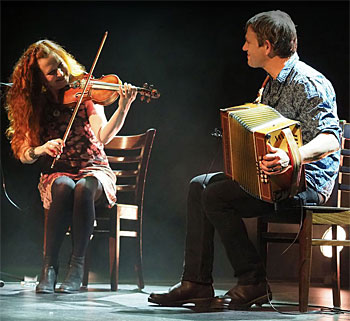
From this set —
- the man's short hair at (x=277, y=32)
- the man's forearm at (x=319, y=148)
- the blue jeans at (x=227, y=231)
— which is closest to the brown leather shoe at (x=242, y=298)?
the blue jeans at (x=227, y=231)

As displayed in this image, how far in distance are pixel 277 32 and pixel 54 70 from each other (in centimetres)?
107

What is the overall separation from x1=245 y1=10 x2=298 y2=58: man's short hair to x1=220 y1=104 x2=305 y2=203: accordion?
0.96 feet

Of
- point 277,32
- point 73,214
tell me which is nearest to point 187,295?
point 73,214

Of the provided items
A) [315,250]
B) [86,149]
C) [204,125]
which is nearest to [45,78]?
[86,149]

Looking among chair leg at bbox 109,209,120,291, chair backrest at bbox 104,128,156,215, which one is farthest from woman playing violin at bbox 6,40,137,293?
chair backrest at bbox 104,128,156,215

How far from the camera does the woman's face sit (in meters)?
2.69

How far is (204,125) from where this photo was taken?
4.00 meters

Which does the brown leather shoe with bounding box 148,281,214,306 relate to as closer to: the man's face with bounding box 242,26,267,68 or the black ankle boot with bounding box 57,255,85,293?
the black ankle boot with bounding box 57,255,85,293

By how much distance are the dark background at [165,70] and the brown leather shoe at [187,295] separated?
1799mm

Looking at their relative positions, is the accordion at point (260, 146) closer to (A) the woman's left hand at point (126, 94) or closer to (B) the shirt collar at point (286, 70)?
(B) the shirt collar at point (286, 70)

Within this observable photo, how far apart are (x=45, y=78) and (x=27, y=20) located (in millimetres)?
1334

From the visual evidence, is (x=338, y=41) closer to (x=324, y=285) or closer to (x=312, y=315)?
(x=324, y=285)

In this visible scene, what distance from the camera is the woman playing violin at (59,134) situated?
2.53 metres

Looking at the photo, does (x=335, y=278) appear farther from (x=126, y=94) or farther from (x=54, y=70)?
(x=54, y=70)
